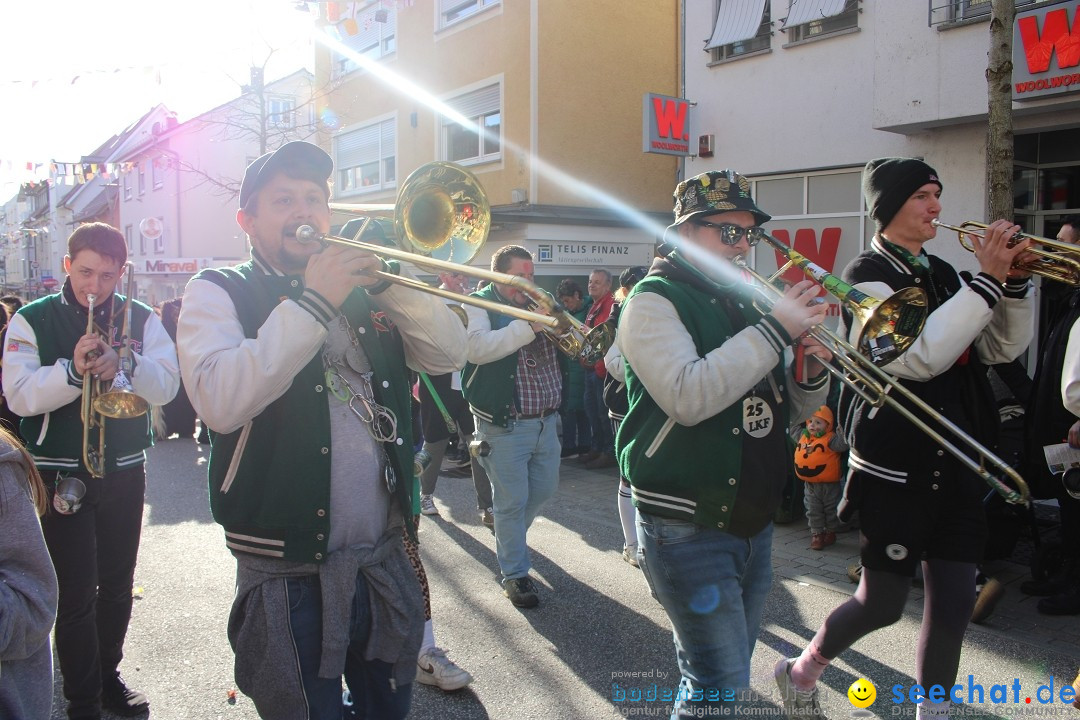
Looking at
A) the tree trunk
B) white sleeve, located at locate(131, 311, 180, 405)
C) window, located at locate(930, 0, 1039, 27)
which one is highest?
window, located at locate(930, 0, 1039, 27)

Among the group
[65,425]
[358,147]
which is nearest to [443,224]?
[65,425]

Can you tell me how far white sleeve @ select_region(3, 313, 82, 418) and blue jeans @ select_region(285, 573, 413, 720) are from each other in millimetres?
1857

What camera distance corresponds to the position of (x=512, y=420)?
4.88 metres

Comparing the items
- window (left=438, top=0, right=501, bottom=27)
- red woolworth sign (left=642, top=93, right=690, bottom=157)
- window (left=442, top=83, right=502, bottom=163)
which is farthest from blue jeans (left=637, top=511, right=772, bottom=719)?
window (left=438, top=0, right=501, bottom=27)

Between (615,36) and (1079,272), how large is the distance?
1304 centimetres

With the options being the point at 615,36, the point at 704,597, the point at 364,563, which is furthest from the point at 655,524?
the point at 615,36

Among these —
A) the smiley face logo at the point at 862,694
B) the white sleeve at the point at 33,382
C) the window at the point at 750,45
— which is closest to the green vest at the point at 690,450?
the smiley face logo at the point at 862,694

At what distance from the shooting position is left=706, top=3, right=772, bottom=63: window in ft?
35.1

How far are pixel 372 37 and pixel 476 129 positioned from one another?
4.68m

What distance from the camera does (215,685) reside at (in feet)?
12.6

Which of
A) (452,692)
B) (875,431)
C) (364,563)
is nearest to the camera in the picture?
(364,563)

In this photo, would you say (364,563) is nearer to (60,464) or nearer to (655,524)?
(655,524)

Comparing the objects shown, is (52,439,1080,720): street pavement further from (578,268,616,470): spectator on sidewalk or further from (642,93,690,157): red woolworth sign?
(642,93,690,157): red woolworth sign

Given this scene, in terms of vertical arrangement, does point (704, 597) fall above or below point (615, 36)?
below
